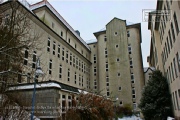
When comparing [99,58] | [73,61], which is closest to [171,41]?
[73,61]

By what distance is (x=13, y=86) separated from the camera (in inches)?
395

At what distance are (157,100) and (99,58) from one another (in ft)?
80.7

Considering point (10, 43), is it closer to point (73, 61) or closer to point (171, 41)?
point (171, 41)

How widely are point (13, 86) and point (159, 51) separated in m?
24.2

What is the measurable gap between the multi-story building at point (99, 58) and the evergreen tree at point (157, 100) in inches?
327

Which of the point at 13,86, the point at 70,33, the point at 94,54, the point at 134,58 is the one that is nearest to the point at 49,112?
the point at 13,86

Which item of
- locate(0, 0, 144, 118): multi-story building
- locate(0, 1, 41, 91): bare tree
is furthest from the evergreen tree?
locate(0, 1, 41, 91): bare tree

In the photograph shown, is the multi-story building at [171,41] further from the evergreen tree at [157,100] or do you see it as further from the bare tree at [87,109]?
the bare tree at [87,109]

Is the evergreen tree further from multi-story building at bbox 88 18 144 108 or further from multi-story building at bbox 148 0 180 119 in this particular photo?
multi-story building at bbox 88 18 144 108

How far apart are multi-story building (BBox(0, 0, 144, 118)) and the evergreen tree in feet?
27.2

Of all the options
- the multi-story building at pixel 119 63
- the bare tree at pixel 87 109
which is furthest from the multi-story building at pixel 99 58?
the bare tree at pixel 87 109

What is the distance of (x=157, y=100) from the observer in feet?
72.4

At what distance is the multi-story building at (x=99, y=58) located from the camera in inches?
1154

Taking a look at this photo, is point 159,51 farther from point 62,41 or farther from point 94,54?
point 94,54
